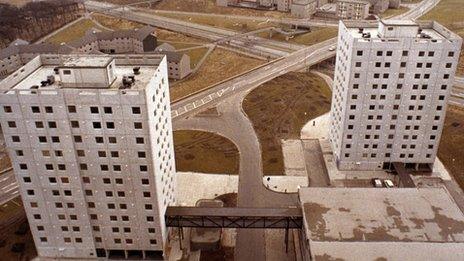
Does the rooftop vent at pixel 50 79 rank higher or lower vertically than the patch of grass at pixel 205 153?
higher

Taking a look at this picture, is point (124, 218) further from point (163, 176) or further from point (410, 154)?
point (410, 154)

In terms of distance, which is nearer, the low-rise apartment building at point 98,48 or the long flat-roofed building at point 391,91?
the long flat-roofed building at point 391,91

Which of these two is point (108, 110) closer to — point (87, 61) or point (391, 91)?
point (87, 61)

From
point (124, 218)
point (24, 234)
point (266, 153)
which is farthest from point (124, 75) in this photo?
point (266, 153)

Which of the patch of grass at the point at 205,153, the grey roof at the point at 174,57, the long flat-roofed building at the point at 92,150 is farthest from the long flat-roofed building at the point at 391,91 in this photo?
the grey roof at the point at 174,57

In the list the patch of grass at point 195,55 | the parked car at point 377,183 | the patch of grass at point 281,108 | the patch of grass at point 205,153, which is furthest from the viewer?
the patch of grass at point 195,55

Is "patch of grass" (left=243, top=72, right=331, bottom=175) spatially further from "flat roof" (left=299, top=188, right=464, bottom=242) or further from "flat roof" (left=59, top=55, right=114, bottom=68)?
"flat roof" (left=59, top=55, right=114, bottom=68)

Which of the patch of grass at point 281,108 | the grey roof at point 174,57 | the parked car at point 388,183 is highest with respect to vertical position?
the grey roof at point 174,57

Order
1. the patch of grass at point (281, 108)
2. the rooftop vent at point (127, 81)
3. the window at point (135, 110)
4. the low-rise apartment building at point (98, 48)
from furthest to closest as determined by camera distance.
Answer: the low-rise apartment building at point (98, 48), the patch of grass at point (281, 108), the rooftop vent at point (127, 81), the window at point (135, 110)

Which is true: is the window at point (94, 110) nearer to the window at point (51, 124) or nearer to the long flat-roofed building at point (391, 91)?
the window at point (51, 124)
